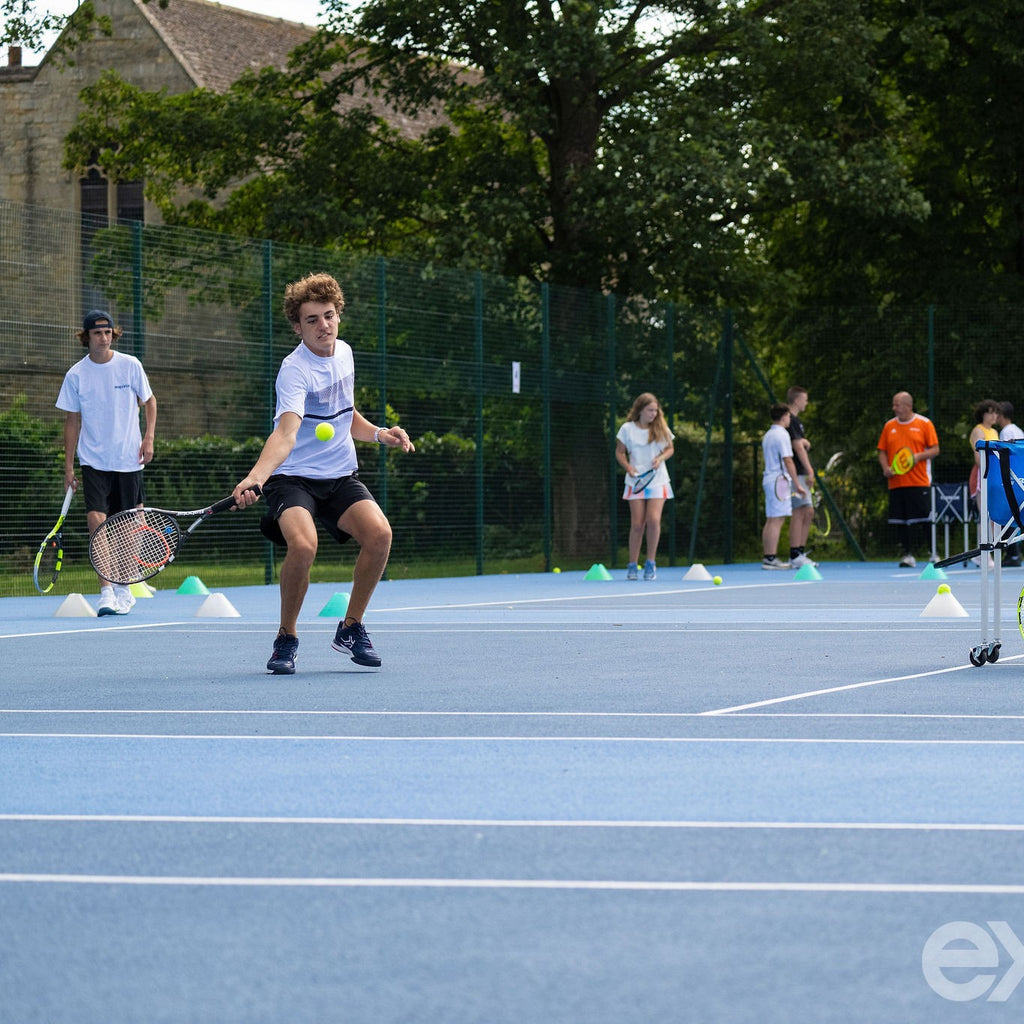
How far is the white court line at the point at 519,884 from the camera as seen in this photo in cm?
Result: 404

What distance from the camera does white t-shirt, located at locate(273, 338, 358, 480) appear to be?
8.45m

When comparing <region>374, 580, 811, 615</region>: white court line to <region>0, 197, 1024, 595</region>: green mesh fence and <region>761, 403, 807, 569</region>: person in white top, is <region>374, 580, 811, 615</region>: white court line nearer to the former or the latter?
<region>761, 403, 807, 569</region>: person in white top

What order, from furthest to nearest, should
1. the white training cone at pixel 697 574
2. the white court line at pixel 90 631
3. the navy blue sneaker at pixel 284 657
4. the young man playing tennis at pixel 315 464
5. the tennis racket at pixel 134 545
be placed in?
the white training cone at pixel 697 574 < the white court line at pixel 90 631 < the tennis racket at pixel 134 545 < the navy blue sneaker at pixel 284 657 < the young man playing tennis at pixel 315 464

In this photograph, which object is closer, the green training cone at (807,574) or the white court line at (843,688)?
the white court line at (843,688)

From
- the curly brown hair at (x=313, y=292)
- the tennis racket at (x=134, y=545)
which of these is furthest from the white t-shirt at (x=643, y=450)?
the curly brown hair at (x=313, y=292)

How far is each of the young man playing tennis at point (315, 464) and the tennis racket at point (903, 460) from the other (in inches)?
501

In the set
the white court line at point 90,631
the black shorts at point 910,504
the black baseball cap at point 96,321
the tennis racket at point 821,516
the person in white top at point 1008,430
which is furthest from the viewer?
the tennis racket at point 821,516

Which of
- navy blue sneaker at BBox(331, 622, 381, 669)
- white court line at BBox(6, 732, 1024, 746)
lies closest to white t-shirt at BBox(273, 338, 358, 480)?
navy blue sneaker at BBox(331, 622, 381, 669)

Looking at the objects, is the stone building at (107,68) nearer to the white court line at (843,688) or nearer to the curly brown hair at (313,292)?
the curly brown hair at (313,292)

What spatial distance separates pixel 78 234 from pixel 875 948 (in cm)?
1272

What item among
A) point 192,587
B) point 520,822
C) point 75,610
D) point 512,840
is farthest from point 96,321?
point 512,840

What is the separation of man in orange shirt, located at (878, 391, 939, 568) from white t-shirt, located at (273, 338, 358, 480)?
12.6m

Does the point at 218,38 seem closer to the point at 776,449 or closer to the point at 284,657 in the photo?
the point at 776,449

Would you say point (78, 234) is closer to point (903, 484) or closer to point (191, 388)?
point (191, 388)
